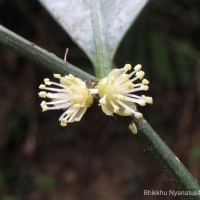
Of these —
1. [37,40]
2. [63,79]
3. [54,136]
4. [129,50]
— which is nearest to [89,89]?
[63,79]

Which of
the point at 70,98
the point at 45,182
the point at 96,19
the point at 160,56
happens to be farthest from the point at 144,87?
the point at 45,182

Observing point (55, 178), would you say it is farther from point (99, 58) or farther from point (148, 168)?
point (99, 58)

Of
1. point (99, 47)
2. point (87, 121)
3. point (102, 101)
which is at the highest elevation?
point (87, 121)

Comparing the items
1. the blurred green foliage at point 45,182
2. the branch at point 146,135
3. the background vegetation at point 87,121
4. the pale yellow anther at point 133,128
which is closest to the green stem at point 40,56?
the branch at point 146,135

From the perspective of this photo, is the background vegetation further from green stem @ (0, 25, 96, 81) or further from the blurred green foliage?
green stem @ (0, 25, 96, 81)

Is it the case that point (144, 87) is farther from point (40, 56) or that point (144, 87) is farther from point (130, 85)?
point (40, 56)

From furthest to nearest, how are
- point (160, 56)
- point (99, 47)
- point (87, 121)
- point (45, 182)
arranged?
point (87, 121) → point (45, 182) → point (160, 56) → point (99, 47)

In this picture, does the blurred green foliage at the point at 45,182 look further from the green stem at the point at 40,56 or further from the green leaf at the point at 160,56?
the green stem at the point at 40,56
